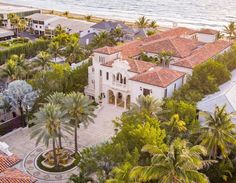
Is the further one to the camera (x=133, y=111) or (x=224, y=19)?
(x=224, y=19)

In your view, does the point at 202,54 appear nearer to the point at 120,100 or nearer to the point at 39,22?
the point at 120,100

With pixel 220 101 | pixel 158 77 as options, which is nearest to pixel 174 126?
pixel 220 101

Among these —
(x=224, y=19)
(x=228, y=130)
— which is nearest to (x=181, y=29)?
(x=228, y=130)

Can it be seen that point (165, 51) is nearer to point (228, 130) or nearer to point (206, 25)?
point (228, 130)

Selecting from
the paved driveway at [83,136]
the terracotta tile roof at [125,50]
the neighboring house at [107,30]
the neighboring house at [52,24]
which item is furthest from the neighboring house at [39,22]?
the paved driveway at [83,136]

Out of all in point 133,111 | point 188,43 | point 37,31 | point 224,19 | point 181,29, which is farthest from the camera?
point 224,19

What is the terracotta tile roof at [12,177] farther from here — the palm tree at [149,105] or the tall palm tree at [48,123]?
the palm tree at [149,105]

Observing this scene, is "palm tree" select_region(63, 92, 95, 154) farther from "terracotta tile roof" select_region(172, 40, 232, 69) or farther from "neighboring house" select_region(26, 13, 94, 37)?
"neighboring house" select_region(26, 13, 94, 37)
